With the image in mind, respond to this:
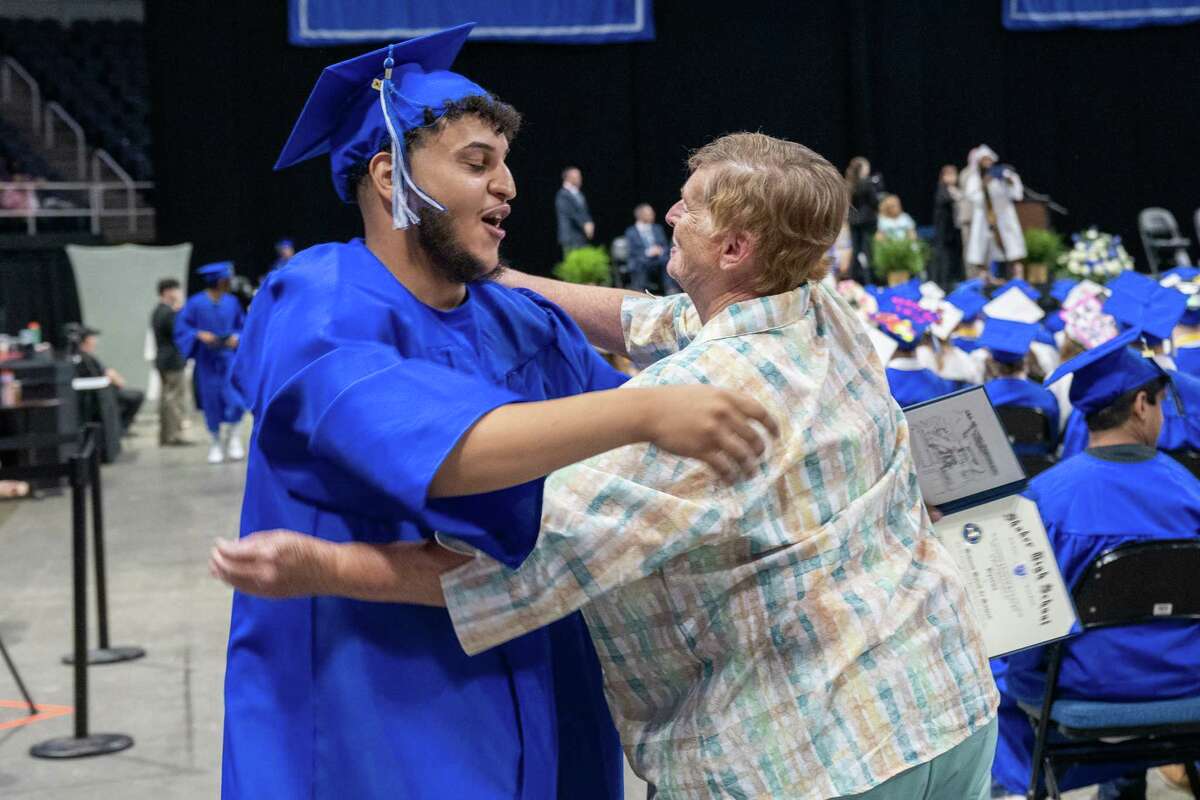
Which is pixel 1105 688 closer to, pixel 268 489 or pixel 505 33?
pixel 268 489

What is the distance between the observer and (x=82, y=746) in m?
4.71

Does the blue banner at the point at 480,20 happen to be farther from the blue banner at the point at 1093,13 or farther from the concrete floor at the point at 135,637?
the concrete floor at the point at 135,637

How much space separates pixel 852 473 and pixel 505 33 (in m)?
18.8

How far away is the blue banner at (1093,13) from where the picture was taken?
20641mm

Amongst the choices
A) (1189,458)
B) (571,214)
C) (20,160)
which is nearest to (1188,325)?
(1189,458)

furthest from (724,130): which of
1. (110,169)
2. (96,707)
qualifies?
(96,707)

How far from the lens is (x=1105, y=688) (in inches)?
122

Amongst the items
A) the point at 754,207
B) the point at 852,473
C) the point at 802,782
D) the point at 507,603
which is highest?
the point at 754,207

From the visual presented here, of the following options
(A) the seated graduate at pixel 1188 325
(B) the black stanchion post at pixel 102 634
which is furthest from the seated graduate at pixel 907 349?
(B) the black stanchion post at pixel 102 634

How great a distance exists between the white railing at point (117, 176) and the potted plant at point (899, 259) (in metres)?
10.0

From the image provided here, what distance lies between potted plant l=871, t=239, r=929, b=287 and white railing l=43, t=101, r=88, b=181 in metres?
10.5

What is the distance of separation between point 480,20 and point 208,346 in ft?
28.8

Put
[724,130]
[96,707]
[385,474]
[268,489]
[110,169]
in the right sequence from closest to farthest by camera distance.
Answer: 1. [385,474]
2. [268,489]
3. [96,707]
4. [110,169]
5. [724,130]

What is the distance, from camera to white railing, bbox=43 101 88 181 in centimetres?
1862
